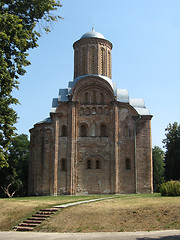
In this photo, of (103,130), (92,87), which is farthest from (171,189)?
(92,87)

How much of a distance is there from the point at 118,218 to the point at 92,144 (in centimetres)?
1688

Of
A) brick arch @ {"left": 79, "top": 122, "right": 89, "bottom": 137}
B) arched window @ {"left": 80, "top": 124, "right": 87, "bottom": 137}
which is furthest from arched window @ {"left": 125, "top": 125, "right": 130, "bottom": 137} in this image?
arched window @ {"left": 80, "top": 124, "right": 87, "bottom": 137}

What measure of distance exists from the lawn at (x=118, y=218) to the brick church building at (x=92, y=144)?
13928mm

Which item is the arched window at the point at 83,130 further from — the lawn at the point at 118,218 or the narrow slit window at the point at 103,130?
the lawn at the point at 118,218


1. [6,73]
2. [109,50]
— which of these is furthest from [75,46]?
[6,73]

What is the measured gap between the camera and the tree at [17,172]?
38.8m

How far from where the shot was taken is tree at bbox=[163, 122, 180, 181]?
36219mm

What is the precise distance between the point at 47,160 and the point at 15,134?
16.2 meters

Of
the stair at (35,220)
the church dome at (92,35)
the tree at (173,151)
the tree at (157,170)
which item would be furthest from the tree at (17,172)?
the stair at (35,220)

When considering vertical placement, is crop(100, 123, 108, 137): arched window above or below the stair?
above

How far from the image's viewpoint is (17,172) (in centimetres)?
3922

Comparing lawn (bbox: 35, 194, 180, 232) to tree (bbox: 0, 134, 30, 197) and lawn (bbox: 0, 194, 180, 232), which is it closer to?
lawn (bbox: 0, 194, 180, 232)

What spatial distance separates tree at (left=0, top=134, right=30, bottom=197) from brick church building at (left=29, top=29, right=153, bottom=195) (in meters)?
7.55

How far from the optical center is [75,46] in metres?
34.5
